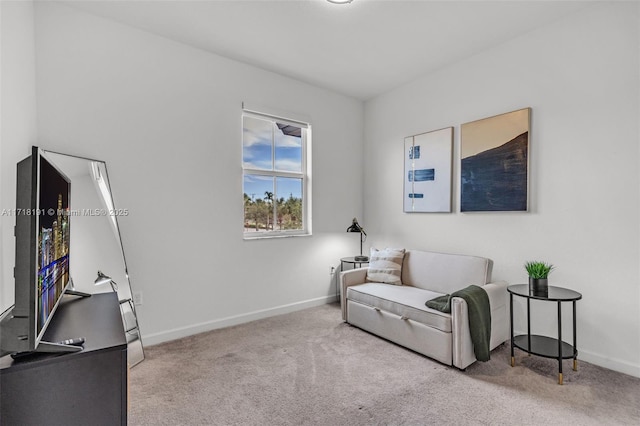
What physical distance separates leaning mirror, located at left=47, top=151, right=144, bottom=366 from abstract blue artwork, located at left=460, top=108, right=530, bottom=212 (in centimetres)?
314

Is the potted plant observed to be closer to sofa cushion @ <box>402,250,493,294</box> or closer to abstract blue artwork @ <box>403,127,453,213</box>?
sofa cushion @ <box>402,250,493,294</box>

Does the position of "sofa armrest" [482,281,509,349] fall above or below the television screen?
below

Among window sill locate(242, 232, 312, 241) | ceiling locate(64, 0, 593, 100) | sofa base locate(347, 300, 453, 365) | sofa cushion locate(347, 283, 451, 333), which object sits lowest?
sofa base locate(347, 300, 453, 365)

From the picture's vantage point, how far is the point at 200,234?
3.03 meters

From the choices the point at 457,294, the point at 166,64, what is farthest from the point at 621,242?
the point at 166,64

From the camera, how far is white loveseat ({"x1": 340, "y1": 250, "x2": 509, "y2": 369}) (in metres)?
2.31

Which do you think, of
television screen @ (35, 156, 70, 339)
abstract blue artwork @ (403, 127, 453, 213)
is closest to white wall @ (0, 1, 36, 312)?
television screen @ (35, 156, 70, 339)

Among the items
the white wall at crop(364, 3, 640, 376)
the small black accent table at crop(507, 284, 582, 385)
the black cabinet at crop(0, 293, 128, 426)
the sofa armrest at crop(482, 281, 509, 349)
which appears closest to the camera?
the black cabinet at crop(0, 293, 128, 426)

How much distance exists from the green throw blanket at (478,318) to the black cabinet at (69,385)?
209 centimetres

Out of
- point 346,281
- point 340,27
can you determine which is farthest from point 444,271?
point 340,27

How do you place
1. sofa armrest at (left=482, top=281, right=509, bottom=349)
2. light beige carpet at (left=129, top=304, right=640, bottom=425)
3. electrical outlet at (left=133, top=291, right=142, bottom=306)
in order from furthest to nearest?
electrical outlet at (left=133, top=291, right=142, bottom=306) < sofa armrest at (left=482, top=281, right=509, bottom=349) < light beige carpet at (left=129, top=304, right=640, bottom=425)

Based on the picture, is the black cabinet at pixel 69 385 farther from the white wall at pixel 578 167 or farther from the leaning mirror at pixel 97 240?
the white wall at pixel 578 167

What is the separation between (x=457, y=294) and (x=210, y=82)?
9.59ft

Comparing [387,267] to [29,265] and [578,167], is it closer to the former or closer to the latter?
[578,167]
